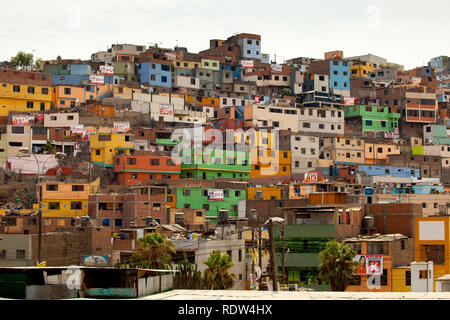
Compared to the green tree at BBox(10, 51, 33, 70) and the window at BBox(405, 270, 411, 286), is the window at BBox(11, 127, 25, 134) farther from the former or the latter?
the window at BBox(405, 270, 411, 286)

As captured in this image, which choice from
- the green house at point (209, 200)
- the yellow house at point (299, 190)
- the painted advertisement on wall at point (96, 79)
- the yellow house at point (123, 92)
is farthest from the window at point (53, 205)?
the painted advertisement on wall at point (96, 79)

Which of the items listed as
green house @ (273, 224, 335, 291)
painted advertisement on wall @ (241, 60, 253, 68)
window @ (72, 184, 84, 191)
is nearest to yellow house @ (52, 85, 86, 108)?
window @ (72, 184, 84, 191)

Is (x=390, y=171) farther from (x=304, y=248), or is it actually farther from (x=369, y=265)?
(x=369, y=265)

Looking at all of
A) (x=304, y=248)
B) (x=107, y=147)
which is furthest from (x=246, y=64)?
(x=304, y=248)

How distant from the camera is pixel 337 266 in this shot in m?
37.7

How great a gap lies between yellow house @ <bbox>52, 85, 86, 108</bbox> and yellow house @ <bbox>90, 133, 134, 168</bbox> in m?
13.0

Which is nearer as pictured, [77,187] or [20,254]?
[20,254]

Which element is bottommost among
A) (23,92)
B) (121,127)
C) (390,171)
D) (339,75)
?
(390,171)

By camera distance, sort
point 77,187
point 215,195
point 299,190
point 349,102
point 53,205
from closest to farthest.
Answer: point 53,205 < point 77,187 < point 299,190 < point 215,195 < point 349,102

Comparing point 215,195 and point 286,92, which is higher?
point 286,92

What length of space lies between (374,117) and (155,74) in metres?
24.1

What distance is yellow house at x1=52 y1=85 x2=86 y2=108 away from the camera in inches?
3017

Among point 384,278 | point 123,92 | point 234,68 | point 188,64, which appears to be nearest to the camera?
point 384,278

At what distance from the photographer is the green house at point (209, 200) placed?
58781 millimetres
